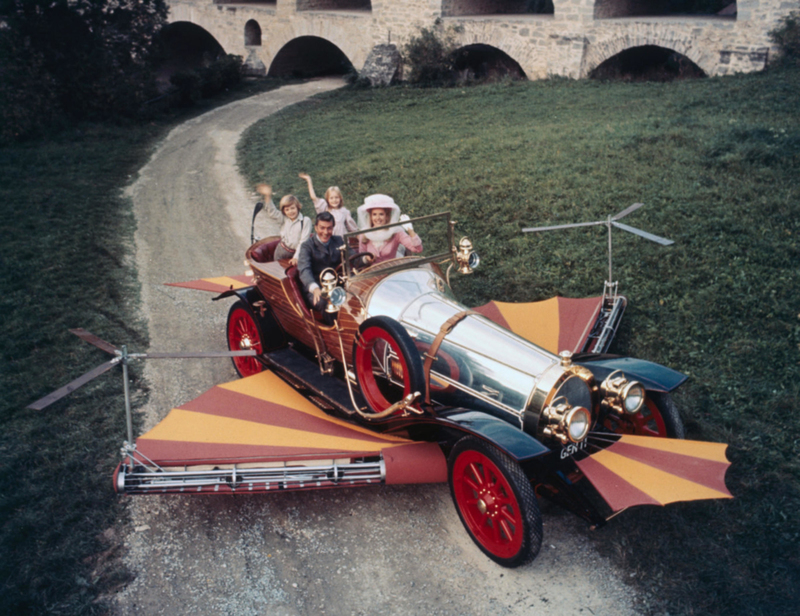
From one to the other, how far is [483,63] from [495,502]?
2020 centimetres

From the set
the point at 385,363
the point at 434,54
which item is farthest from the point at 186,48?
the point at 385,363

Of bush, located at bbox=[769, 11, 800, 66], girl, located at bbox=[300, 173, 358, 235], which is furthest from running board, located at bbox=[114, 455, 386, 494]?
bush, located at bbox=[769, 11, 800, 66]

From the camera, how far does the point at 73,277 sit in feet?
27.2

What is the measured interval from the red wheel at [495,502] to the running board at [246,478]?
535mm

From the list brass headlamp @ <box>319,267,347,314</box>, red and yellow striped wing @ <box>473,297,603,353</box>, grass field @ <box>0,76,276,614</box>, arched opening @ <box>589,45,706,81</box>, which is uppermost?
arched opening @ <box>589,45,706,81</box>

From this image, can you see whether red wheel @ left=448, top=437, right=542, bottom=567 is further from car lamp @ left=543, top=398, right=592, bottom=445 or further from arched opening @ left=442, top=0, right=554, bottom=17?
arched opening @ left=442, top=0, right=554, bottom=17

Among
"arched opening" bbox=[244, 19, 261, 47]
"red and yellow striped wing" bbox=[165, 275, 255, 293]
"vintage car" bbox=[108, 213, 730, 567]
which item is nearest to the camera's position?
"vintage car" bbox=[108, 213, 730, 567]

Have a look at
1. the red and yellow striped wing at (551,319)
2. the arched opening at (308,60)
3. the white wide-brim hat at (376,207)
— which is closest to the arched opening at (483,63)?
the arched opening at (308,60)

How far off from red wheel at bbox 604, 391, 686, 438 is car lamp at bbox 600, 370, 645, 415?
0.78 feet

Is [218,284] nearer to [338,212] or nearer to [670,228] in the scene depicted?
[338,212]

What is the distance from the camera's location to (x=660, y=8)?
760 inches

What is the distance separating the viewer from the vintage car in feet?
12.0

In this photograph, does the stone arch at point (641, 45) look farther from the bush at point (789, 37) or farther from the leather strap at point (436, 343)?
the leather strap at point (436, 343)

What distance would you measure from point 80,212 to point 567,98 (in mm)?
11072
